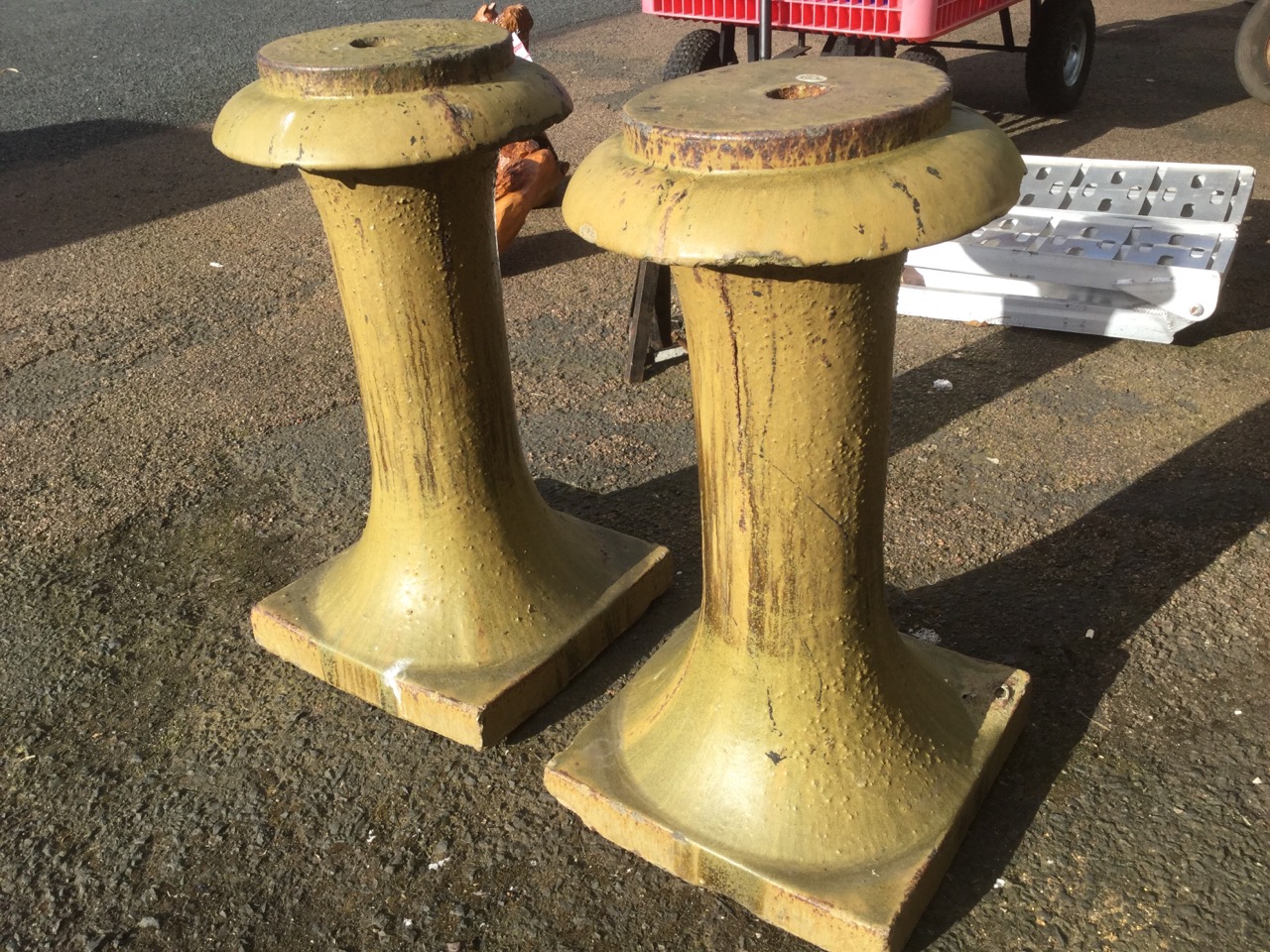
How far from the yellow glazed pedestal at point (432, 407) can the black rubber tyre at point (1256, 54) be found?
17.0 ft

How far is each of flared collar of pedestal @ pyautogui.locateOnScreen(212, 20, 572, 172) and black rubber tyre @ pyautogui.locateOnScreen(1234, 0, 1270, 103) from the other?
211 inches

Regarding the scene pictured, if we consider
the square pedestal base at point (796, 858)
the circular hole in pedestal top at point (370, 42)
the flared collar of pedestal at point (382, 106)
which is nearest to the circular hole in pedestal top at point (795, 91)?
the flared collar of pedestal at point (382, 106)

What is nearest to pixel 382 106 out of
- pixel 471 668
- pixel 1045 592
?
pixel 471 668

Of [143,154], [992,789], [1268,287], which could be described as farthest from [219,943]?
[143,154]

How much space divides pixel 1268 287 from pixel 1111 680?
2.37m

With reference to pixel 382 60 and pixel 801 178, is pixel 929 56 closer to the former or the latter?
pixel 382 60

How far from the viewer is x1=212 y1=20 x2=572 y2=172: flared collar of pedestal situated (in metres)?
1.90

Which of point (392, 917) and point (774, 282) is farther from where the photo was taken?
point (392, 917)

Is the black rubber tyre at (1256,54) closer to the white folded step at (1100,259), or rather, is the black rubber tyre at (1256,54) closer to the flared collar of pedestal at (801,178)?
the white folded step at (1100,259)

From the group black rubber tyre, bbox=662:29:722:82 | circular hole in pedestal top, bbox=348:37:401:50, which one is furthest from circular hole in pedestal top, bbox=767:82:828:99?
black rubber tyre, bbox=662:29:722:82

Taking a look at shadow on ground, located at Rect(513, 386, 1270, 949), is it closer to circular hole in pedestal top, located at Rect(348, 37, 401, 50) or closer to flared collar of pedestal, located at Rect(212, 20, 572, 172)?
flared collar of pedestal, located at Rect(212, 20, 572, 172)

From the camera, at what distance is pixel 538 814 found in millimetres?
2121

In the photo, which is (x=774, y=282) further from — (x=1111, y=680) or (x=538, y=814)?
(x=1111, y=680)

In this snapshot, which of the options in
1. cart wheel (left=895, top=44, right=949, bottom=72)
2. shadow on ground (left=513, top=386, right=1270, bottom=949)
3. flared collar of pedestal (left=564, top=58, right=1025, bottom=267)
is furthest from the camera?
cart wheel (left=895, top=44, right=949, bottom=72)
